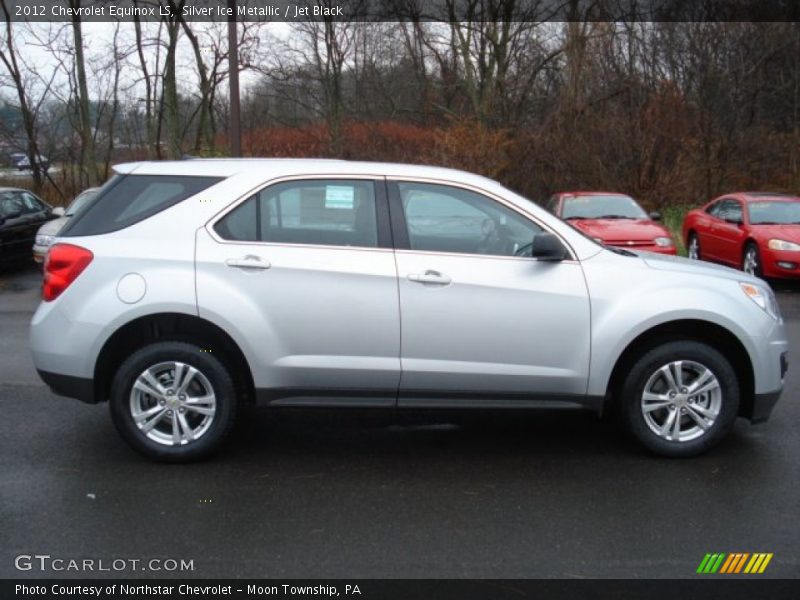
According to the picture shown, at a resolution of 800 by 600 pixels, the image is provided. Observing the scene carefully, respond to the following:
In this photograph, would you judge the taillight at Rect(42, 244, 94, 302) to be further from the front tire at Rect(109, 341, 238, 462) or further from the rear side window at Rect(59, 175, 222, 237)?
the front tire at Rect(109, 341, 238, 462)

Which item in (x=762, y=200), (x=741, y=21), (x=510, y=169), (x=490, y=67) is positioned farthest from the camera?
(x=490, y=67)

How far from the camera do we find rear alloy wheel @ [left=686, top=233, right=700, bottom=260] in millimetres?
14633

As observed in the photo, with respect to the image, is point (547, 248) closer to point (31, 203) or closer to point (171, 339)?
point (171, 339)

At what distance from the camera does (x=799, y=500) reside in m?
4.38

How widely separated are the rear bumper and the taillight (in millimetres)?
458

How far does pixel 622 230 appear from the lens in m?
12.5

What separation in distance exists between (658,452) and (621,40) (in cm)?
2201

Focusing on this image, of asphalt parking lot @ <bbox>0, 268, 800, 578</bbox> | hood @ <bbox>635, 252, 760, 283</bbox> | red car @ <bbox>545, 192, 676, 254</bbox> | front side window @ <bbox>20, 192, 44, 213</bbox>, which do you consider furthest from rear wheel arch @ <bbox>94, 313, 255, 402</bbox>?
front side window @ <bbox>20, 192, 44, 213</bbox>

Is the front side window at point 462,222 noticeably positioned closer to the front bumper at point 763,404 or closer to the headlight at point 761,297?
the headlight at point 761,297

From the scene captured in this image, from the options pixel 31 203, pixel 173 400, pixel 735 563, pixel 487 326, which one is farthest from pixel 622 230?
pixel 31 203

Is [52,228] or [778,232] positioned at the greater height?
[778,232]

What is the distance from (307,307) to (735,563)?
253cm
